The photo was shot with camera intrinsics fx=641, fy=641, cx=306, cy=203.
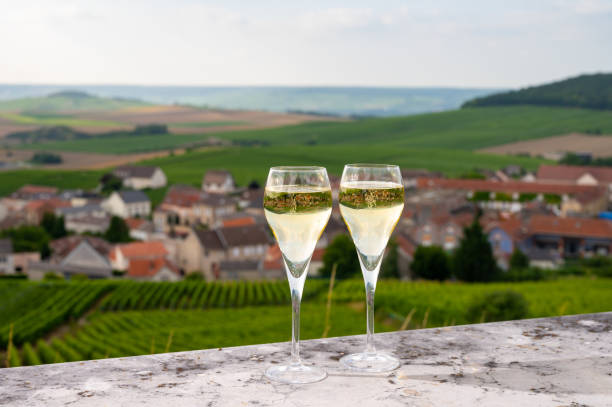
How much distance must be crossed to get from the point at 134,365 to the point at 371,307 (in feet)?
1.85

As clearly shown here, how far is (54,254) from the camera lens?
49.1 meters

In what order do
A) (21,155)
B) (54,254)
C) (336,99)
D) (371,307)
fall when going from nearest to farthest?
1. (371,307)
2. (54,254)
3. (21,155)
4. (336,99)

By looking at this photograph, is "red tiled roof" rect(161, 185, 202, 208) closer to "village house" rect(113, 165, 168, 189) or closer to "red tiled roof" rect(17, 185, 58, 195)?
"village house" rect(113, 165, 168, 189)

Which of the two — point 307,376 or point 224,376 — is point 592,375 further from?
point 224,376

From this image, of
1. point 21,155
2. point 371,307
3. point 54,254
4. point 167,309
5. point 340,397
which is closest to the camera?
point 340,397

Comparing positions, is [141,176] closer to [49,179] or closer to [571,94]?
Answer: [49,179]

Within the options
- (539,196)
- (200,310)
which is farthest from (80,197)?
(539,196)

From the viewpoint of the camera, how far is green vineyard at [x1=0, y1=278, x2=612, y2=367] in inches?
926

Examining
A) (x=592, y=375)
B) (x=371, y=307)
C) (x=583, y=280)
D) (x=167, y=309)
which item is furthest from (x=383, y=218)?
(x=583, y=280)

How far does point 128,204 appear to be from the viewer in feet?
218

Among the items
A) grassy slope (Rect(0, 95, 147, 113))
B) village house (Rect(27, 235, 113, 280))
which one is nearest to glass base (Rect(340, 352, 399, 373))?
village house (Rect(27, 235, 113, 280))

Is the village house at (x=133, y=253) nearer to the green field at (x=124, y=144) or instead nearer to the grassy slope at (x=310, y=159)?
the grassy slope at (x=310, y=159)

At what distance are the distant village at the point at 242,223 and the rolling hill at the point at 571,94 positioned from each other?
23.2 meters

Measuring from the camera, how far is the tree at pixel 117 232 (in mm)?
55094
